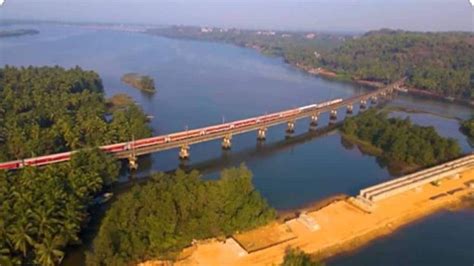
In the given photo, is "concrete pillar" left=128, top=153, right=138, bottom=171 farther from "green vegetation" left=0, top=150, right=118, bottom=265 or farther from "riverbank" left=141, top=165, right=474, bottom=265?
"riverbank" left=141, top=165, right=474, bottom=265

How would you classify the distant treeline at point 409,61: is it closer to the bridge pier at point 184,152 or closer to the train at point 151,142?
the train at point 151,142

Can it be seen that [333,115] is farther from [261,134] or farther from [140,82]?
[140,82]

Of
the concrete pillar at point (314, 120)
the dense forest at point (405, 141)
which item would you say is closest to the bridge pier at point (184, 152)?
the dense forest at point (405, 141)

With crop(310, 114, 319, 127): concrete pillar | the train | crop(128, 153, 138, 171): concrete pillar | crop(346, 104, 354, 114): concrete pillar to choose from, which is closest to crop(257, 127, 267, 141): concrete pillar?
the train

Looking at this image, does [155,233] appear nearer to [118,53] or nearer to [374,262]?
[374,262]

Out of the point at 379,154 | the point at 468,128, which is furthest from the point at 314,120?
the point at 468,128
